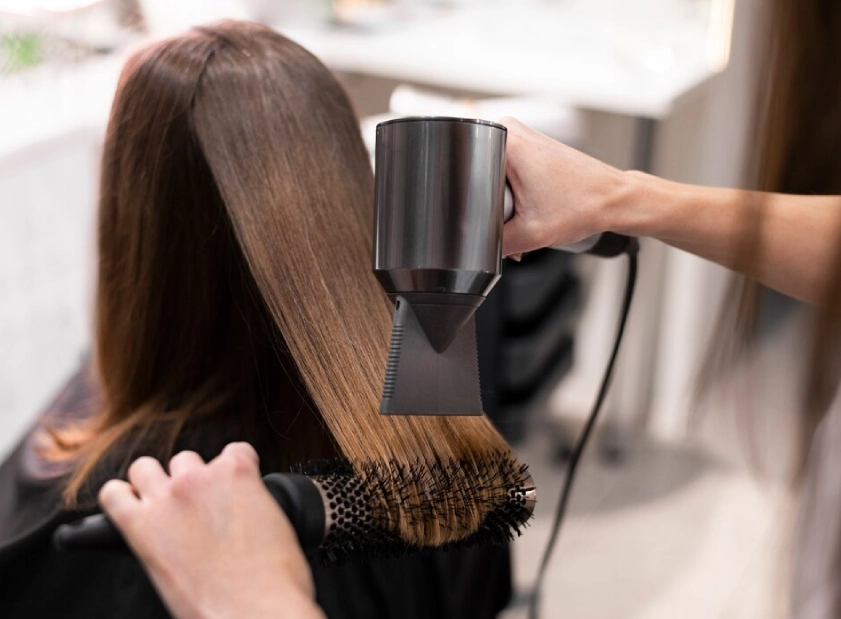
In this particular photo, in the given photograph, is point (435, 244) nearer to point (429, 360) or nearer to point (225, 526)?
point (429, 360)

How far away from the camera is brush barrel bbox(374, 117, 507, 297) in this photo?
541 millimetres

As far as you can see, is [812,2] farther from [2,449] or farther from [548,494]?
[548,494]

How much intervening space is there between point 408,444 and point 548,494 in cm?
138

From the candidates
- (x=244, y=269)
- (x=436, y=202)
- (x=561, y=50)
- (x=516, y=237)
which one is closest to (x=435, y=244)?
(x=436, y=202)

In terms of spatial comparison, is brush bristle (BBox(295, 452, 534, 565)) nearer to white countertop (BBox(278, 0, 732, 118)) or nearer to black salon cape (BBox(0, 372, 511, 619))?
black salon cape (BBox(0, 372, 511, 619))

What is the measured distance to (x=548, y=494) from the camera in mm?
1993

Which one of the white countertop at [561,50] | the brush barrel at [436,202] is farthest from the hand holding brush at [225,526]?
the white countertop at [561,50]

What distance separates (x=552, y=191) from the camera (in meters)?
0.69

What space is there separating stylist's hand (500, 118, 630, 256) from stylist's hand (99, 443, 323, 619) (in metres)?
0.27

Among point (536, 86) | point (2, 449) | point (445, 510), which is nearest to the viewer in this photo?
point (445, 510)

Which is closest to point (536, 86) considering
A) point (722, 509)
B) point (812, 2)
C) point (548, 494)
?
point (548, 494)

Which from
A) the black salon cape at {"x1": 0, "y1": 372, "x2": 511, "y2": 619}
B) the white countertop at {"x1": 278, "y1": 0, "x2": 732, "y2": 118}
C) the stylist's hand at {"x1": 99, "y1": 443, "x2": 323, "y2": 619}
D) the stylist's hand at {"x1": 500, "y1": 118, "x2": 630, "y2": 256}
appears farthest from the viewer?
the white countertop at {"x1": 278, "y1": 0, "x2": 732, "y2": 118}

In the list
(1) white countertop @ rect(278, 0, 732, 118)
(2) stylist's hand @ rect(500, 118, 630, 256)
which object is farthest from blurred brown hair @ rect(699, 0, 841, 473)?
(1) white countertop @ rect(278, 0, 732, 118)

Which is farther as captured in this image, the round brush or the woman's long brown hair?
the woman's long brown hair
